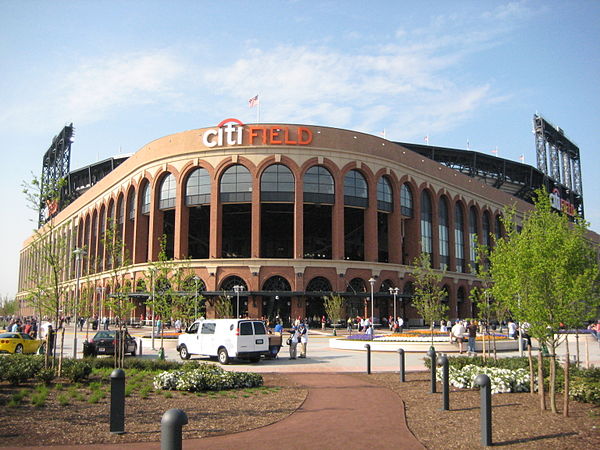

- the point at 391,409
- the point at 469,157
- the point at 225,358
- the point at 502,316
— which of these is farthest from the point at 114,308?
the point at 469,157

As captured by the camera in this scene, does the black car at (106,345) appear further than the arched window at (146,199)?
No

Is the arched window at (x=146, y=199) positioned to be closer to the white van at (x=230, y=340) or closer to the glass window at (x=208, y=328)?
the white van at (x=230, y=340)

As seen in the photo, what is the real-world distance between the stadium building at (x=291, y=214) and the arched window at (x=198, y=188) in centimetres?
13

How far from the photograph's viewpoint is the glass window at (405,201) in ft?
202

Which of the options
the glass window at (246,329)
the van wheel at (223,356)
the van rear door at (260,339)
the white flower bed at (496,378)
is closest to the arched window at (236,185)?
the van rear door at (260,339)

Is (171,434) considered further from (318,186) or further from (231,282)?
(318,186)

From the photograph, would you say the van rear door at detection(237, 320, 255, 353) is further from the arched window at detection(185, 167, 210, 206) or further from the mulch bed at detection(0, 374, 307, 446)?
the arched window at detection(185, 167, 210, 206)

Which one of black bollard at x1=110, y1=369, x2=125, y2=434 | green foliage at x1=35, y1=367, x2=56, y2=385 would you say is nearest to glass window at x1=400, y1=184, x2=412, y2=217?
green foliage at x1=35, y1=367, x2=56, y2=385

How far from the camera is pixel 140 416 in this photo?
1120 centimetres

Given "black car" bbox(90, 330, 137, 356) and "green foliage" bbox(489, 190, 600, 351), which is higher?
"green foliage" bbox(489, 190, 600, 351)

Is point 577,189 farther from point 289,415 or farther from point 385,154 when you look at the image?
point 289,415

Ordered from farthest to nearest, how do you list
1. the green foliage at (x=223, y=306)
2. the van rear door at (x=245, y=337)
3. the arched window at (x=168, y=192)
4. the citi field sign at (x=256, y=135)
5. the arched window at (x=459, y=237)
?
1. the arched window at (x=459, y=237)
2. the arched window at (x=168, y=192)
3. the citi field sign at (x=256, y=135)
4. the green foliage at (x=223, y=306)
5. the van rear door at (x=245, y=337)

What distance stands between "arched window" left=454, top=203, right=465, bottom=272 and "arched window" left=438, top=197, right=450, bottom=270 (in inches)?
83.2

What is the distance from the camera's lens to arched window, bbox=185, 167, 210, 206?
182ft
